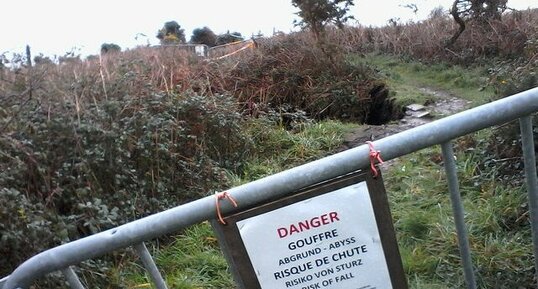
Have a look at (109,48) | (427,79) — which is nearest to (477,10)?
(427,79)

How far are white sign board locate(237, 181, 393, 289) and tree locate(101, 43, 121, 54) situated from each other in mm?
6643

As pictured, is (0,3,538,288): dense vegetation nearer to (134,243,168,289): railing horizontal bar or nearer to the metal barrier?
the metal barrier

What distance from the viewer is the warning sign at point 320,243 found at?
5.67 feet

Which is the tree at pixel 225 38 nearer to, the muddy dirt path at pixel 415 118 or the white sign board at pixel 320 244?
the muddy dirt path at pixel 415 118

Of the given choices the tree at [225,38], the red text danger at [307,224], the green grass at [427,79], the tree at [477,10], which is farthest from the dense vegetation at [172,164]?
the tree at [225,38]

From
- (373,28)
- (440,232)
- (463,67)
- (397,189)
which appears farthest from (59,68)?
(373,28)

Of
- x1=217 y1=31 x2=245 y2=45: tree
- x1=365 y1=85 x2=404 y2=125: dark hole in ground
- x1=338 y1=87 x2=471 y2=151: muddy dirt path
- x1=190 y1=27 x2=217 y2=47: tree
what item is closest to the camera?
x1=338 y1=87 x2=471 y2=151: muddy dirt path

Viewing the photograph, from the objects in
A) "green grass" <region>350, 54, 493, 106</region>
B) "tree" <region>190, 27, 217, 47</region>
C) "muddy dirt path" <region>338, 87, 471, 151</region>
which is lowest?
"muddy dirt path" <region>338, 87, 471, 151</region>

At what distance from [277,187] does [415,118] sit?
690 cm

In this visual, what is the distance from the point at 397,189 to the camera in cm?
486

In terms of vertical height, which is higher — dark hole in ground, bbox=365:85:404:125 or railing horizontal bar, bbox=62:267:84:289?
railing horizontal bar, bbox=62:267:84:289

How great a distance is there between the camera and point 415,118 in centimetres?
823

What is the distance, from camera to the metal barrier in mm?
1650

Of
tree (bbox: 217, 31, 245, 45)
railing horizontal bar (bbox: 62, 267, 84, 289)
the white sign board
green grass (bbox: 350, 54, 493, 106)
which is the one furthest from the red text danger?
tree (bbox: 217, 31, 245, 45)
